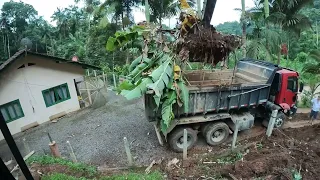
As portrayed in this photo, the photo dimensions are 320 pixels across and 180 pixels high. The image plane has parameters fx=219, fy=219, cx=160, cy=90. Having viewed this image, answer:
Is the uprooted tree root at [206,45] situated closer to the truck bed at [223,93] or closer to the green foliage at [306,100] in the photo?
the truck bed at [223,93]

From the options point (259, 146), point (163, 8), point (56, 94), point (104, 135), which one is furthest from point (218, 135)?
point (163, 8)

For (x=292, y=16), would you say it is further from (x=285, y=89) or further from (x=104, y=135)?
(x=104, y=135)

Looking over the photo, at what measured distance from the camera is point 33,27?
2967 centimetres

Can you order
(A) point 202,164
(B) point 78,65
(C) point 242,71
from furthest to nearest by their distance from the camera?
(B) point 78,65, (C) point 242,71, (A) point 202,164

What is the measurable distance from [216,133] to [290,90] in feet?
10.3

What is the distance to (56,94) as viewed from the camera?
11.2 m

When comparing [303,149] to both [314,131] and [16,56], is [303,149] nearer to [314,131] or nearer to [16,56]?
[314,131]

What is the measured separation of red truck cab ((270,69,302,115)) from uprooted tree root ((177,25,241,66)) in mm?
2365

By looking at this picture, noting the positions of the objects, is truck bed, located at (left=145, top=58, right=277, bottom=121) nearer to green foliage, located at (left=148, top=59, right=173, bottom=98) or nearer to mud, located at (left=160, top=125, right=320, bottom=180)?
green foliage, located at (left=148, top=59, right=173, bottom=98)

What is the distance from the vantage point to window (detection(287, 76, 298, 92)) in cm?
778

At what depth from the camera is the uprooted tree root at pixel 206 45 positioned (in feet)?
20.1

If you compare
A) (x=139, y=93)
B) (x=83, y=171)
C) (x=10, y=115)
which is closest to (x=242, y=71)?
(x=139, y=93)

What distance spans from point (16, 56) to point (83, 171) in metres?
6.23

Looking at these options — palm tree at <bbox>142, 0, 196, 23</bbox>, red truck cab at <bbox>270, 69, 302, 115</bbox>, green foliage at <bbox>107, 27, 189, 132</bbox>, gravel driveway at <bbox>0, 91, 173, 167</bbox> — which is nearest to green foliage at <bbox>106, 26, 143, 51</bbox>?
green foliage at <bbox>107, 27, 189, 132</bbox>
